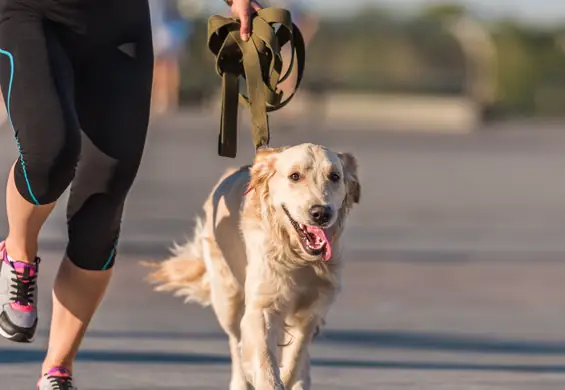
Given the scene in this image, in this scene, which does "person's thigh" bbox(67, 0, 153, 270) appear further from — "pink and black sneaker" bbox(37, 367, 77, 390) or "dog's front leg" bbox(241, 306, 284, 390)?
"dog's front leg" bbox(241, 306, 284, 390)

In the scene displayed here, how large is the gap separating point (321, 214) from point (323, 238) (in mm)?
178

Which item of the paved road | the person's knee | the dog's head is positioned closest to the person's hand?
the dog's head

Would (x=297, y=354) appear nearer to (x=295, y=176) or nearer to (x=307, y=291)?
(x=307, y=291)

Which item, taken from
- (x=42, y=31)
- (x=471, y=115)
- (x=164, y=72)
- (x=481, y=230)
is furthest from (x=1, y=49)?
(x=164, y=72)

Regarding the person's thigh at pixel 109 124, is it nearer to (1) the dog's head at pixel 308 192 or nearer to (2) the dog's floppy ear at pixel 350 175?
(1) the dog's head at pixel 308 192

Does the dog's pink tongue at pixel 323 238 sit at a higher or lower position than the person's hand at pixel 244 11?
lower

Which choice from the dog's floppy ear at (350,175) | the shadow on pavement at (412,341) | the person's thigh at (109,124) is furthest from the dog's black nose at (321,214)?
the shadow on pavement at (412,341)

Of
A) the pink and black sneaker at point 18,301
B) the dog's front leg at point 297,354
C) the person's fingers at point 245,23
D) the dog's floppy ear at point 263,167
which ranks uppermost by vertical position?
the person's fingers at point 245,23

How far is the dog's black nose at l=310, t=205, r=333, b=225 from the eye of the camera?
18.9ft

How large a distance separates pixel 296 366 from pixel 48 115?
58.0 inches

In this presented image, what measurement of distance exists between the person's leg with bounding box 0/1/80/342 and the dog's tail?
1300mm

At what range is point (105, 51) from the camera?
5812 millimetres

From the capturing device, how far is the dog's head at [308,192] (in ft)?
19.1

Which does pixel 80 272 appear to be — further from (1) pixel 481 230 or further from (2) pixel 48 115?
(1) pixel 481 230
